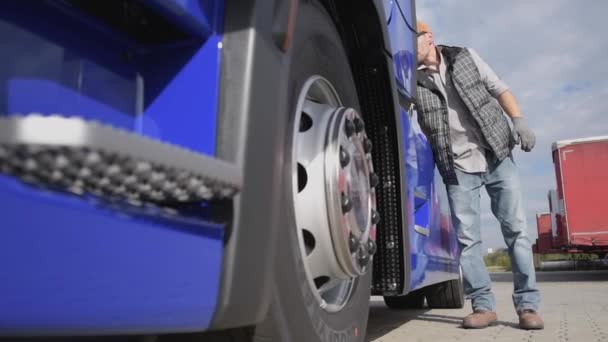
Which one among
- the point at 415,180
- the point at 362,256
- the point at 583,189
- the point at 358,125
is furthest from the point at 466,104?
the point at 583,189

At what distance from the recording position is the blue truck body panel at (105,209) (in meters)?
0.69

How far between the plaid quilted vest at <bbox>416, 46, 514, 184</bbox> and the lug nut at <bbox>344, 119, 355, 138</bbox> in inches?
62.4

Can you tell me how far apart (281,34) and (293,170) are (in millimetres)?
343

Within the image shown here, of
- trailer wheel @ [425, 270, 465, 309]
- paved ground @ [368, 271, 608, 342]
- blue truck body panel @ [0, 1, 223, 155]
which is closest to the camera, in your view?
blue truck body panel @ [0, 1, 223, 155]

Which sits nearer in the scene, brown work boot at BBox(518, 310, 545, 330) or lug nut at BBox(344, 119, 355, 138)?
lug nut at BBox(344, 119, 355, 138)

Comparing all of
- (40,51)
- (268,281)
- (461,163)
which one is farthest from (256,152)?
(461,163)

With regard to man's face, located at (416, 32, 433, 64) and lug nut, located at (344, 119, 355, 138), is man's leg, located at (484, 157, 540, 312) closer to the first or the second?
man's face, located at (416, 32, 433, 64)

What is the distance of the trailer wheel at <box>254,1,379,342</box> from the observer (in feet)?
4.14

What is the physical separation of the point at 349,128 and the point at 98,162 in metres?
1.05

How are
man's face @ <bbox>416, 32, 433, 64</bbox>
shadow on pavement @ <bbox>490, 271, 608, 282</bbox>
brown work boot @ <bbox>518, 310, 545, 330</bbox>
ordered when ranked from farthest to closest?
shadow on pavement @ <bbox>490, 271, 608, 282</bbox> < man's face @ <bbox>416, 32, 433, 64</bbox> < brown work boot @ <bbox>518, 310, 545, 330</bbox>

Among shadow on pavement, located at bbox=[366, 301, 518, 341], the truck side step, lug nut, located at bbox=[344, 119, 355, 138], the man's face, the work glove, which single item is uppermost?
the man's face

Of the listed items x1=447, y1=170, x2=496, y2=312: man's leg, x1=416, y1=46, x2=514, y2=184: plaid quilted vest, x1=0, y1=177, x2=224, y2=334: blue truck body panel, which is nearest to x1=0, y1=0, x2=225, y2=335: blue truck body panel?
x1=0, y1=177, x2=224, y2=334: blue truck body panel

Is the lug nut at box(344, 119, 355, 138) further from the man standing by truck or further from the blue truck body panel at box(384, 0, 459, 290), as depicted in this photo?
the man standing by truck

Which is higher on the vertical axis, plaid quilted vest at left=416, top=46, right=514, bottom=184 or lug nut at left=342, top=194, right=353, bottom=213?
plaid quilted vest at left=416, top=46, right=514, bottom=184
